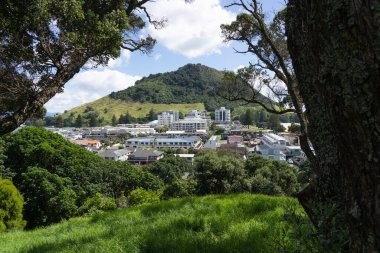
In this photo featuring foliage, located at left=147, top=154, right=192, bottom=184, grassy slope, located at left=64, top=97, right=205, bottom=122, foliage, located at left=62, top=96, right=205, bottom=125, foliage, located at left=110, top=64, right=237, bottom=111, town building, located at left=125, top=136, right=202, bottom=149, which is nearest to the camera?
foliage, located at left=147, top=154, right=192, bottom=184

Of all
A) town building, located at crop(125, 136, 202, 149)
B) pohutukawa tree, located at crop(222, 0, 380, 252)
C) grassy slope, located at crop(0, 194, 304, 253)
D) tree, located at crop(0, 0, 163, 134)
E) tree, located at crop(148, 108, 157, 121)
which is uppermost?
tree, located at crop(148, 108, 157, 121)

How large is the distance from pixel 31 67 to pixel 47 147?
20.0 metres

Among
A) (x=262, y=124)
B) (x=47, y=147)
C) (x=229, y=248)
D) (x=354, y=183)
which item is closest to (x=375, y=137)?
(x=354, y=183)

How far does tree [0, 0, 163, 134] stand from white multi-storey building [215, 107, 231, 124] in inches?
5480

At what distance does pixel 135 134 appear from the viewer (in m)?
120

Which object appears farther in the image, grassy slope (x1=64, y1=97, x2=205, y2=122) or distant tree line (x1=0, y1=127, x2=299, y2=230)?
grassy slope (x1=64, y1=97, x2=205, y2=122)

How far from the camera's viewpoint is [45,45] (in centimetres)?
521

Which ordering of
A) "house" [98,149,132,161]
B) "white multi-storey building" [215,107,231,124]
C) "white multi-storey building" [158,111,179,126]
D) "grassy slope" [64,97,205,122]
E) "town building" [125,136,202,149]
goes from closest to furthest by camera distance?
"house" [98,149,132,161] → "town building" [125,136,202,149] → "white multi-storey building" [158,111,179,126] → "white multi-storey building" [215,107,231,124] → "grassy slope" [64,97,205,122]

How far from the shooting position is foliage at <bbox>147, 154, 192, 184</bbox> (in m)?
45.4

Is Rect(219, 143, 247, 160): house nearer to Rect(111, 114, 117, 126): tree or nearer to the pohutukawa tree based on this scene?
the pohutukawa tree

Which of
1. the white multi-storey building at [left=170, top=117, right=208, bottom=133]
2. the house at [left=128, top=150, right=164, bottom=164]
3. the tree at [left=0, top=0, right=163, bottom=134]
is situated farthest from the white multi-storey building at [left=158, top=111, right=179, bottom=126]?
the tree at [left=0, top=0, right=163, bottom=134]

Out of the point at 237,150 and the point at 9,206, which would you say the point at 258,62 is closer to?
the point at 9,206

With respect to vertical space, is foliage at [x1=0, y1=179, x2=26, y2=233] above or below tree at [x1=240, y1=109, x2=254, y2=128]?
below

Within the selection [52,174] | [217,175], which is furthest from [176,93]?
[217,175]
